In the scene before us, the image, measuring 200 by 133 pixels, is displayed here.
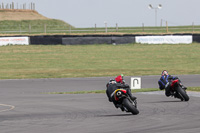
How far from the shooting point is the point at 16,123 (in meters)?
11.8

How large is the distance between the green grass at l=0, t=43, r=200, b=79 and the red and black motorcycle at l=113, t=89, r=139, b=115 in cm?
1820

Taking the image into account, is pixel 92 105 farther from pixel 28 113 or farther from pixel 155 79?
pixel 155 79

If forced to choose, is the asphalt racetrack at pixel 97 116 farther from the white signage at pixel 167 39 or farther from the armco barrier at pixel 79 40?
the white signage at pixel 167 39

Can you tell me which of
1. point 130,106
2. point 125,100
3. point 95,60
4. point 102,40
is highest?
point 102,40

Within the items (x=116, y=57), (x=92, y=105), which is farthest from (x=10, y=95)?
(x=116, y=57)

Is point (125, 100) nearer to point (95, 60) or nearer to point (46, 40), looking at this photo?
point (95, 60)

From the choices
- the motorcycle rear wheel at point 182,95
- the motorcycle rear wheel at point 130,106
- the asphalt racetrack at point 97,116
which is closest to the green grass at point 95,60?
the asphalt racetrack at point 97,116

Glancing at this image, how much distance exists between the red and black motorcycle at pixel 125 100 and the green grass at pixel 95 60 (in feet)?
59.7

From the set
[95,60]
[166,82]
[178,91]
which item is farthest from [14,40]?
[178,91]

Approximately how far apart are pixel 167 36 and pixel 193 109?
1360 inches

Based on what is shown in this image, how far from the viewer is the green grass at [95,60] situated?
3388 centimetres

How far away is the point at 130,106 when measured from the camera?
1295 centimetres

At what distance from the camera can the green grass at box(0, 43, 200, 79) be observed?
33.9m

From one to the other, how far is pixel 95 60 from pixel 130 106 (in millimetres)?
28306
